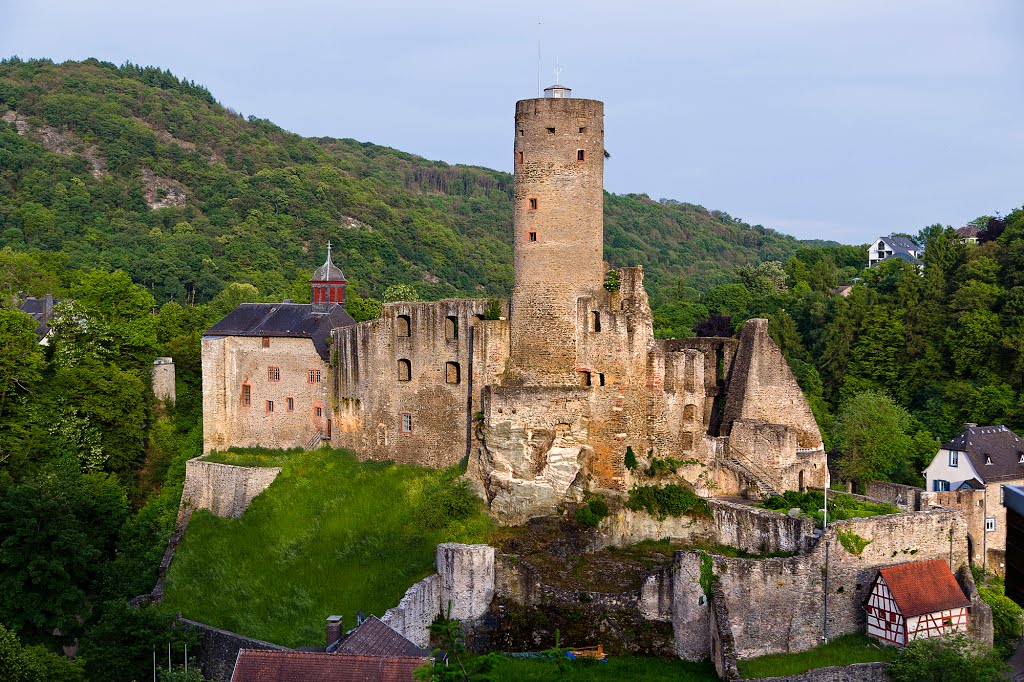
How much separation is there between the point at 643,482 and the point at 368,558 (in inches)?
353

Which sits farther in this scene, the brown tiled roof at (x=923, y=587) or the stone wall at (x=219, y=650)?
the stone wall at (x=219, y=650)

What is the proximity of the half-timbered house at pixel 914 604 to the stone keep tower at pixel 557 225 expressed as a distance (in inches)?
435

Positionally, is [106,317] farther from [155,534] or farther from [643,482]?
[643,482]

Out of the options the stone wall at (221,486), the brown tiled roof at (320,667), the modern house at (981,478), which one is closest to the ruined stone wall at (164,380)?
the stone wall at (221,486)

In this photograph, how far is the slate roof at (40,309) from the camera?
53.8 meters

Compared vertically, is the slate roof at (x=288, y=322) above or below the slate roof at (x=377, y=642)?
above

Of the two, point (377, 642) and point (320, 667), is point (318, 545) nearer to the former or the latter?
point (377, 642)

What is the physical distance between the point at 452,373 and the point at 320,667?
49.5 feet

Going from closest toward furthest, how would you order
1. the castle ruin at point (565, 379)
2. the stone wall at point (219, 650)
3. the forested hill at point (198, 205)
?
the stone wall at point (219, 650)
the castle ruin at point (565, 379)
the forested hill at point (198, 205)

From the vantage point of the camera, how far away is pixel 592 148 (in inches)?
1399

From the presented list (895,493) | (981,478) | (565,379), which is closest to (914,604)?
(895,493)

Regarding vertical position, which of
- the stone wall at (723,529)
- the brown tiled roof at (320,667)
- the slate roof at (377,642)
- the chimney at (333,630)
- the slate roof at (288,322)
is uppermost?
the slate roof at (288,322)

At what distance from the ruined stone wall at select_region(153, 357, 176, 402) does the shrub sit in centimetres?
2411

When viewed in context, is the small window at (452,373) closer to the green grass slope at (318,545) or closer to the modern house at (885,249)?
the green grass slope at (318,545)
